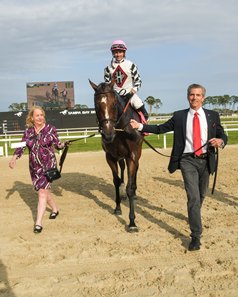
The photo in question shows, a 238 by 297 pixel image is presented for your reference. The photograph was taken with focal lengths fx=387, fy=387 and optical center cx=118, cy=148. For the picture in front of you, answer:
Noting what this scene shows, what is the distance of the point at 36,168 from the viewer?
5.86m

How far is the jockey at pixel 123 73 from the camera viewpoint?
22.2 feet

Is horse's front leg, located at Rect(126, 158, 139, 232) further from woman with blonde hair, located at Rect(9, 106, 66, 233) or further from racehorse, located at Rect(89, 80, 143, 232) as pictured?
woman with blonde hair, located at Rect(9, 106, 66, 233)

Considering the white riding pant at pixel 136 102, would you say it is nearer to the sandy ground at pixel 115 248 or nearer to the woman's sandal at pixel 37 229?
the sandy ground at pixel 115 248

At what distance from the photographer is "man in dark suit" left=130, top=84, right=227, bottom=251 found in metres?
4.70

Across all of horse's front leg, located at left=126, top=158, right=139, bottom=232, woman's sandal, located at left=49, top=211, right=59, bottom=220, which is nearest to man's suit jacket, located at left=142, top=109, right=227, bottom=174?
horse's front leg, located at left=126, top=158, right=139, bottom=232

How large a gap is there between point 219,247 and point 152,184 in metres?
4.53

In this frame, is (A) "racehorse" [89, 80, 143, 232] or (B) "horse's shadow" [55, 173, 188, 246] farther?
(B) "horse's shadow" [55, 173, 188, 246]

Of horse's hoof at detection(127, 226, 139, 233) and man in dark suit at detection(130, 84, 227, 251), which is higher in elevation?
man in dark suit at detection(130, 84, 227, 251)

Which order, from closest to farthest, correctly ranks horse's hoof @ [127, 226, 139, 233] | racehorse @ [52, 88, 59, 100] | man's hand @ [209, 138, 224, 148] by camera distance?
man's hand @ [209, 138, 224, 148] < horse's hoof @ [127, 226, 139, 233] < racehorse @ [52, 88, 59, 100]

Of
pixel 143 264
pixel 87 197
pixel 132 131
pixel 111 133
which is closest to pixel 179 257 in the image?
pixel 143 264

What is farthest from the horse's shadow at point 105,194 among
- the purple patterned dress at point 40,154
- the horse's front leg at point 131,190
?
the purple patterned dress at point 40,154

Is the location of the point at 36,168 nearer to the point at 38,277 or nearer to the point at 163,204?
the point at 38,277

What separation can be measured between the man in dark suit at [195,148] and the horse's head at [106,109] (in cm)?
98

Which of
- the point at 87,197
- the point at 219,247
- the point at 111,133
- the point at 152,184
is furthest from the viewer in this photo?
the point at 152,184
